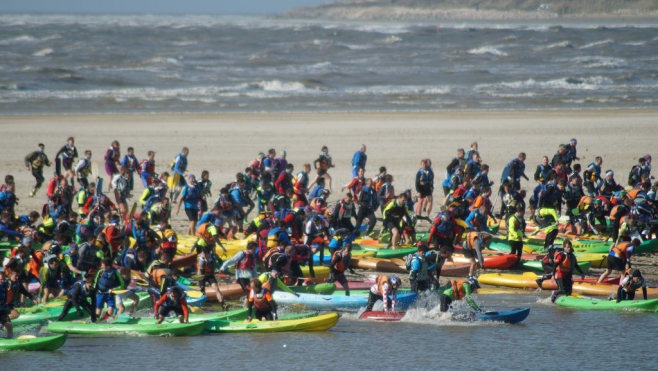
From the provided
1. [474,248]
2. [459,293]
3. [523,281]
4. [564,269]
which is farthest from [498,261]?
[459,293]

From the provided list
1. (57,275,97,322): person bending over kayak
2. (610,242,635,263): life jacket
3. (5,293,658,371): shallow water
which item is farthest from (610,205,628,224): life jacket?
(57,275,97,322): person bending over kayak

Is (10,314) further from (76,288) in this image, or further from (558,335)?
(558,335)

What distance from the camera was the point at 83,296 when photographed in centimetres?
1434

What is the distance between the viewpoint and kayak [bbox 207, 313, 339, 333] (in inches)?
575

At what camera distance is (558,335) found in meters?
14.8

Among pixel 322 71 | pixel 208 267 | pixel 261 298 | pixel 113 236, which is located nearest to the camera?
pixel 261 298

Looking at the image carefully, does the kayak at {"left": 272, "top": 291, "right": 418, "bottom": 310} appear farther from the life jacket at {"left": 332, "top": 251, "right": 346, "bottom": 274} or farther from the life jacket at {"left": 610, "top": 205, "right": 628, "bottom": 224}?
the life jacket at {"left": 610, "top": 205, "right": 628, "bottom": 224}

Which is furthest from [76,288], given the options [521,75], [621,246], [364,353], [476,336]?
[521,75]

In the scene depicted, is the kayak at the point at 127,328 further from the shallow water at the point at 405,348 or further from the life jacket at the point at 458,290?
the life jacket at the point at 458,290

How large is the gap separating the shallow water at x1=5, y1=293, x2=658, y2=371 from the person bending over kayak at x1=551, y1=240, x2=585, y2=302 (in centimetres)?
80

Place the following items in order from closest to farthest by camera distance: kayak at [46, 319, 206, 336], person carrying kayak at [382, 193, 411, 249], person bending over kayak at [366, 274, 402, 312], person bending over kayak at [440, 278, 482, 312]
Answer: kayak at [46, 319, 206, 336] → person bending over kayak at [440, 278, 482, 312] → person bending over kayak at [366, 274, 402, 312] → person carrying kayak at [382, 193, 411, 249]

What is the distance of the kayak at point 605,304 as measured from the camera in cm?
1590

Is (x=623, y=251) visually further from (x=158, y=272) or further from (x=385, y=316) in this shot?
(x=158, y=272)

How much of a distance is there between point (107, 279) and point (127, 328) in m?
0.81
